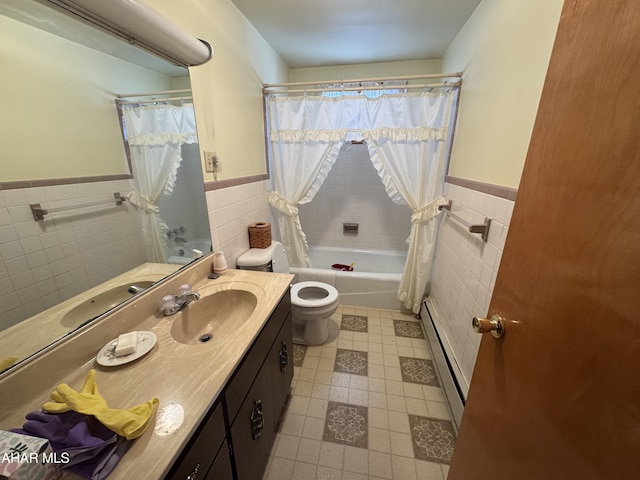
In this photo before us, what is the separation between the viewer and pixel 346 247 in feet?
10.5

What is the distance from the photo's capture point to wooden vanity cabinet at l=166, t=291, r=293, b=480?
625 millimetres

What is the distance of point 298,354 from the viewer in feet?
6.17

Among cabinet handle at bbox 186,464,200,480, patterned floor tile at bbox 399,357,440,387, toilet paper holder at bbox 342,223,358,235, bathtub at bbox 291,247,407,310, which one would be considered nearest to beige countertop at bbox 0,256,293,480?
cabinet handle at bbox 186,464,200,480

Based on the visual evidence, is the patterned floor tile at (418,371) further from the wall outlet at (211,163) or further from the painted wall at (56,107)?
the painted wall at (56,107)

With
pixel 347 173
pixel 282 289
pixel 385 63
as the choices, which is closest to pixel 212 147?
pixel 282 289

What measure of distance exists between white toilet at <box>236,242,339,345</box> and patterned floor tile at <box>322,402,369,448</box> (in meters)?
0.55

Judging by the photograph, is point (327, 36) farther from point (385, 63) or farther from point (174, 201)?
point (174, 201)

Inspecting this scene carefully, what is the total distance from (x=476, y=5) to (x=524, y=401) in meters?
2.16

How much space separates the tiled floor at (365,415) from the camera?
3.90ft

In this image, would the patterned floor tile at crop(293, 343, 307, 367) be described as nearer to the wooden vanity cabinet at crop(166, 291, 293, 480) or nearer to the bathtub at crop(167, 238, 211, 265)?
the wooden vanity cabinet at crop(166, 291, 293, 480)

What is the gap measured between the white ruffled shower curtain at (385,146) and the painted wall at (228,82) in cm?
25

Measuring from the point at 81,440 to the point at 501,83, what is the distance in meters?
1.96

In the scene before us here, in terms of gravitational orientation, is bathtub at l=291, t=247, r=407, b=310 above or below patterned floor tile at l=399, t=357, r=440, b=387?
above

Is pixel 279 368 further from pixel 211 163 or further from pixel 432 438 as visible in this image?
pixel 211 163
